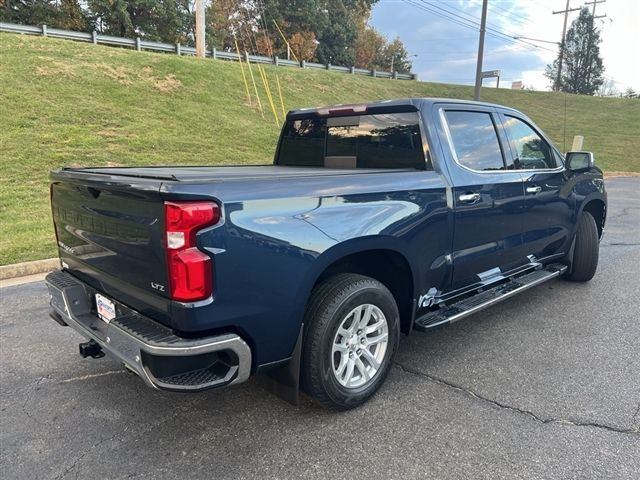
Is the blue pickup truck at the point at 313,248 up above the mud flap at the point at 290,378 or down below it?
above

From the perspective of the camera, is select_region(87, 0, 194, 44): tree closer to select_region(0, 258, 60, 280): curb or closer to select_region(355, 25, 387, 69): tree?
select_region(355, 25, 387, 69): tree

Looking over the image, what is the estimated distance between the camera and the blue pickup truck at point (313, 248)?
221 cm

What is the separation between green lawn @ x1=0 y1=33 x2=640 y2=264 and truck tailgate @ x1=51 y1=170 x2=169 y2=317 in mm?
3606

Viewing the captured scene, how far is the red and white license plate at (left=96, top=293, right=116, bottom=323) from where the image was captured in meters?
2.70

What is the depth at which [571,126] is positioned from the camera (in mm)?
28172

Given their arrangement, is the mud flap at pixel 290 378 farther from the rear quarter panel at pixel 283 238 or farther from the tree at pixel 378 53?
the tree at pixel 378 53

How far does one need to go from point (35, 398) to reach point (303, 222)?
84.6 inches

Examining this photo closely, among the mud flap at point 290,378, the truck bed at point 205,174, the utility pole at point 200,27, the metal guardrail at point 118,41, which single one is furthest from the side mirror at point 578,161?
the utility pole at point 200,27

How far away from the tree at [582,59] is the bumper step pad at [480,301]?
74.4m

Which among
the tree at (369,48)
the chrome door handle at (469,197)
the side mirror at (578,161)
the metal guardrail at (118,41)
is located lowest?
the chrome door handle at (469,197)

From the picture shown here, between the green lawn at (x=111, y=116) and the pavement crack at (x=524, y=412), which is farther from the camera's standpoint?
the green lawn at (x=111, y=116)

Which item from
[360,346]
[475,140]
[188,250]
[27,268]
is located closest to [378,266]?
[360,346]

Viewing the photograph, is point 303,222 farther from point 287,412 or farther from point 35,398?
point 35,398

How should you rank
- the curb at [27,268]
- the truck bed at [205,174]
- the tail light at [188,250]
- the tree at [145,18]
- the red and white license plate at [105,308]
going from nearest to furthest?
the tail light at [188,250] < the truck bed at [205,174] < the red and white license plate at [105,308] < the curb at [27,268] < the tree at [145,18]
